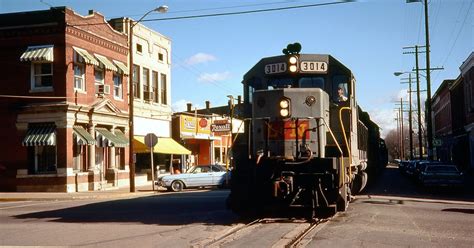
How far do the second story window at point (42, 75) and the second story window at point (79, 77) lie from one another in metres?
1.19

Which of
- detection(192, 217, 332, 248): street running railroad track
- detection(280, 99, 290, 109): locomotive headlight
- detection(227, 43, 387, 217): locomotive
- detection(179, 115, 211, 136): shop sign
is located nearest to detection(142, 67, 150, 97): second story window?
detection(179, 115, 211, 136): shop sign

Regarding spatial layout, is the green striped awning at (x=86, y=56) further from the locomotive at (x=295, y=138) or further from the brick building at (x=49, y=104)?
the locomotive at (x=295, y=138)

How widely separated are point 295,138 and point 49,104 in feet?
58.2

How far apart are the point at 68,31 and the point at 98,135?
5668mm

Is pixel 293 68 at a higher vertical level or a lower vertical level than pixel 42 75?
lower

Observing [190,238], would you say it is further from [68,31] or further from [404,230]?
[68,31]

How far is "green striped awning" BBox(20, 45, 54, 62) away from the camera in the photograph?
25.5 meters

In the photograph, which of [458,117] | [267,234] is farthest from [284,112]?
[458,117]

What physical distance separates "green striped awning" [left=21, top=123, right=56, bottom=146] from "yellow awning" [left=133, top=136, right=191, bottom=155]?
6.61 meters

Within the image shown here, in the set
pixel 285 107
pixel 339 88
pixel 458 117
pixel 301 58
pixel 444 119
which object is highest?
pixel 444 119

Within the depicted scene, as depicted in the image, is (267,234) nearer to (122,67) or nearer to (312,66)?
(312,66)

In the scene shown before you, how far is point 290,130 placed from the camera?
1215cm

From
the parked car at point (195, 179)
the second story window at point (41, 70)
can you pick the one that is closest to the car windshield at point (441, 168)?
the parked car at point (195, 179)

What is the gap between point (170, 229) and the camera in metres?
11.5
